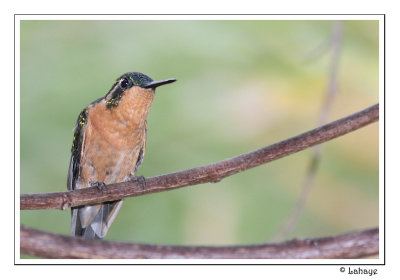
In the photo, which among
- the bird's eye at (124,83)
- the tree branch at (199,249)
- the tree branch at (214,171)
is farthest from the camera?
the bird's eye at (124,83)

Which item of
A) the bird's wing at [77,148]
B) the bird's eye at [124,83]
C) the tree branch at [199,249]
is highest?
the bird's eye at [124,83]

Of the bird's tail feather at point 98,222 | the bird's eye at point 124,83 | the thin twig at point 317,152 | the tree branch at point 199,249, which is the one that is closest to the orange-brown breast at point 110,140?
the bird's eye at point 124,83

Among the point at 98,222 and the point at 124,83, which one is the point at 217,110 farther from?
the point at 98,222

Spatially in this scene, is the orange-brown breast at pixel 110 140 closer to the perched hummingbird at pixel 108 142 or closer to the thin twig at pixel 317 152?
the perched hummingbird at pixel 108 142

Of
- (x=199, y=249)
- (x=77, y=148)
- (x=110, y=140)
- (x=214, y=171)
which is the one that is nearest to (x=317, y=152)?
(x=214, y=171)

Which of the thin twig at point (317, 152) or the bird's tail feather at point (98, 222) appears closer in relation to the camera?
the thin twig at point (317, 152)

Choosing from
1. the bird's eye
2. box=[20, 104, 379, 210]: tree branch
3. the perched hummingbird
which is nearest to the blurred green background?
the perched hummingbird

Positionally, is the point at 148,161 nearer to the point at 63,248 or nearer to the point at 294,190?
the point at 294,190

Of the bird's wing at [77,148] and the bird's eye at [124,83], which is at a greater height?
the bird's eye at [124,83]
